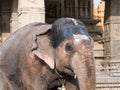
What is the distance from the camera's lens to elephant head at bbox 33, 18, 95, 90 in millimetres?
1771

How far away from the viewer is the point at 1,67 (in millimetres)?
2025

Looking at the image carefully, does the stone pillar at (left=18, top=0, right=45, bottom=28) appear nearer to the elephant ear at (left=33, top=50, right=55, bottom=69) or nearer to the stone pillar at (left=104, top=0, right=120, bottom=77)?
the stone pillar at (left=104, top=0, right=120, bottom=77)

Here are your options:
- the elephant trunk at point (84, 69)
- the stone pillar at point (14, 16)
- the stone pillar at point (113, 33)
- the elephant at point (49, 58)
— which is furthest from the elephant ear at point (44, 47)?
the stone pillar at point (14, 16)

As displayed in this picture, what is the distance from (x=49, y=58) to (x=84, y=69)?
0.19 meters

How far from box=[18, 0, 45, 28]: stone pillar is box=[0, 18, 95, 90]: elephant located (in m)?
9.83

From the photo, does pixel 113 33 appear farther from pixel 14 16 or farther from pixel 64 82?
pixel 64 82

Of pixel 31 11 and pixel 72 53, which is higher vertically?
pixel 72 53

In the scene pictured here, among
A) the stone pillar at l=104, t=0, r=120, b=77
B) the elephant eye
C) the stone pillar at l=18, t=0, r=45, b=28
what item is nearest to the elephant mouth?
the elephant eye

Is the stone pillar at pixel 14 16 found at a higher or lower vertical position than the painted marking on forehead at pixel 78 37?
lower

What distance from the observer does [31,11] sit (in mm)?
11961

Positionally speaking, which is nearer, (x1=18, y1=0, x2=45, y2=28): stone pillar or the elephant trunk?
the elephant trunk

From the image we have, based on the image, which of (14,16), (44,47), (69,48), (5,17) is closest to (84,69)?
(69,48)

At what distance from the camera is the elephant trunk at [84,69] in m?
1.76

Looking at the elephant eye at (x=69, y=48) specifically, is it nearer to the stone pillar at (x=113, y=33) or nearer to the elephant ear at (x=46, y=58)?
the elephant ear at (x=46, y=58)
